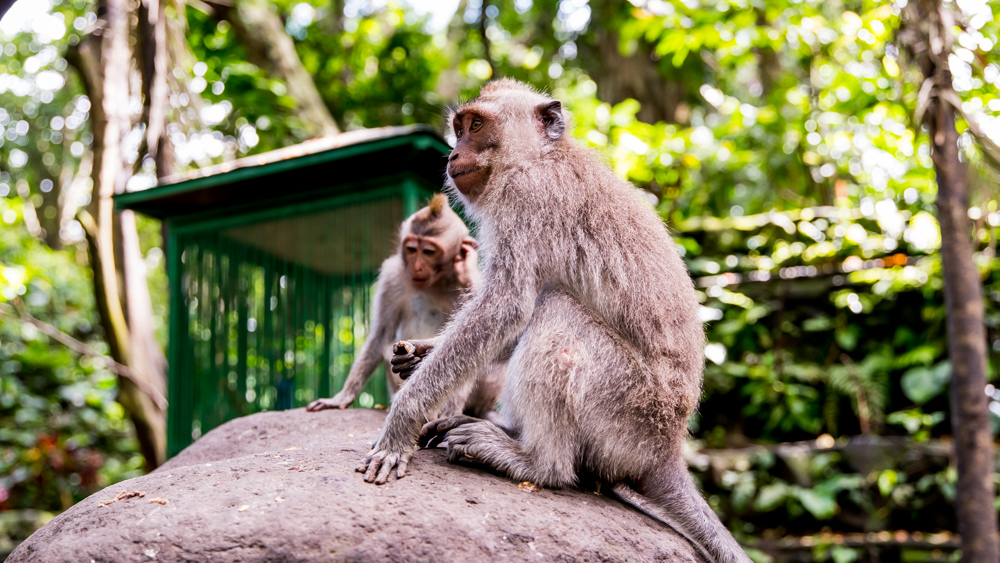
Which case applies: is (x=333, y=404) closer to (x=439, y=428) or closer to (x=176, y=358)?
(x=439, y=428)

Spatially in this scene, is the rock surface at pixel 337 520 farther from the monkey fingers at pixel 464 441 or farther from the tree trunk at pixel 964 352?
the tree trunk at pixel 964 352

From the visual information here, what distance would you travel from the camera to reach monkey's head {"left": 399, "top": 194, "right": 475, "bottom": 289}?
5.47 meters

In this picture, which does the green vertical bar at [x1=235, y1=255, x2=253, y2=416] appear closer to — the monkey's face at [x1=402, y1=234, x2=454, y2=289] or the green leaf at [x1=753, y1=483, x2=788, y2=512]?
the monkey's face at [x1=402, y1=234, x2=454, y2=289]

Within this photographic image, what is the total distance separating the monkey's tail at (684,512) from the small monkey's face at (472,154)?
176 cm

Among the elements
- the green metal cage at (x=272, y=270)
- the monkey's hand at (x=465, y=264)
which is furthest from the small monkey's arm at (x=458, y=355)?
the green metal cage at (x=272, y=270)

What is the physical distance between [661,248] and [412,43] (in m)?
8.78

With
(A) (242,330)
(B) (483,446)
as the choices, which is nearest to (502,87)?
(B) (483,446)

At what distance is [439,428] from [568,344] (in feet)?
2.93

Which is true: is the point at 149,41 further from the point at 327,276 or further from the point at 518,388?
the point at 518,388

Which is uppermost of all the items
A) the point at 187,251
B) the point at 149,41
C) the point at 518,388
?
the point at 149,41

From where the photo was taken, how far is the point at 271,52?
10820 millimetres

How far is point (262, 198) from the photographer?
734 cm

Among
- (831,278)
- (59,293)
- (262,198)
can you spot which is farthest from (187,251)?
(59,293)

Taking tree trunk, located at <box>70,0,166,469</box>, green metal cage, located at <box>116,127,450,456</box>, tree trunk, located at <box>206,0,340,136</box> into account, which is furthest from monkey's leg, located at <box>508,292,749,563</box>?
tree trunk, located at <box>206,0,340,136</box>
